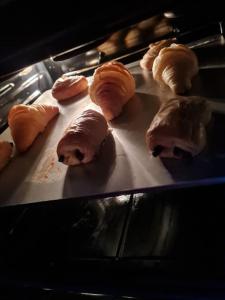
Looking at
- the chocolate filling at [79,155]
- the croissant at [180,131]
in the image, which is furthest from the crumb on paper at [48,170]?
the croissant at [180,131]

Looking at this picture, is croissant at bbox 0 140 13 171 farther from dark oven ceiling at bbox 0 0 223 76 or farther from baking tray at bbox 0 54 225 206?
dark oven ceiling at bbox 0 0 223 76

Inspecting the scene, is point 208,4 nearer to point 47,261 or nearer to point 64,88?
point 47,261

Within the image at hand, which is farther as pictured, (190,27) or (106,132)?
(190,27)

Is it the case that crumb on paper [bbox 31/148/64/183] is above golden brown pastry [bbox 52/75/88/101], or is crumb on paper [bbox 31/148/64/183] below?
below

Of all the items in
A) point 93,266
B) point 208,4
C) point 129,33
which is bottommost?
point 93,266

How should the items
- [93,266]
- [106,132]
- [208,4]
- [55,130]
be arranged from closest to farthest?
[208,4] → [93,266] → [106,132] → [55,130]

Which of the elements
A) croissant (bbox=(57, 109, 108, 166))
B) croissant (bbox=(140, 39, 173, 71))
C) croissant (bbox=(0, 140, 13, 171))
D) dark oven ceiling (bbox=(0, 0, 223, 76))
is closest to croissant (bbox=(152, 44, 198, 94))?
croissant (bbox=(140, 39, 173, 71))

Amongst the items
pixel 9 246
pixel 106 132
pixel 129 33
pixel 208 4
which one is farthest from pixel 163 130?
pixel 9 246
